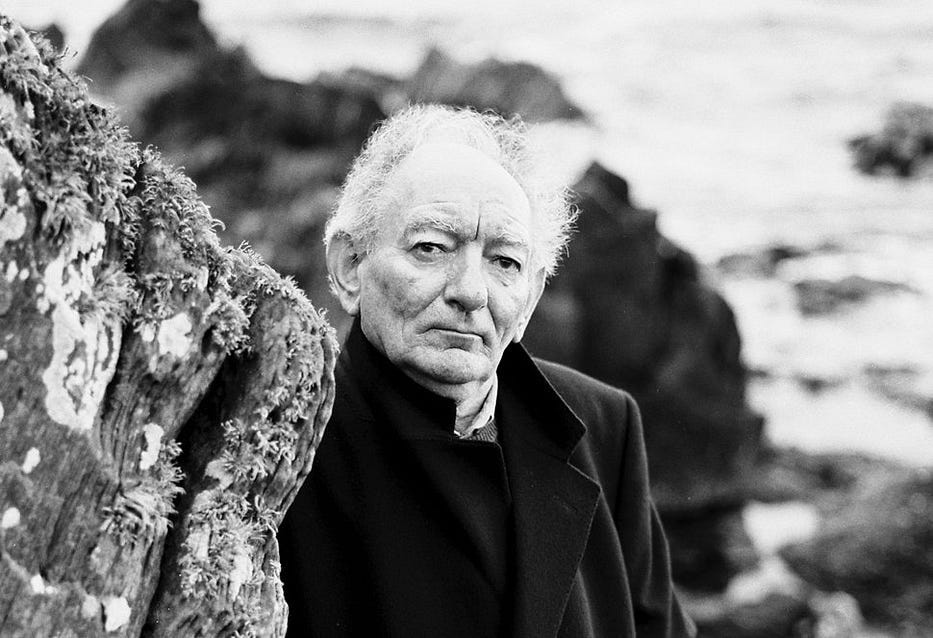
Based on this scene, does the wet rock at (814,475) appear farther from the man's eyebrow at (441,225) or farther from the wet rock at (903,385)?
the man's eyebrow at (441,225)

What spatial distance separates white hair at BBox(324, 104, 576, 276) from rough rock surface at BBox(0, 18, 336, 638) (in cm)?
62

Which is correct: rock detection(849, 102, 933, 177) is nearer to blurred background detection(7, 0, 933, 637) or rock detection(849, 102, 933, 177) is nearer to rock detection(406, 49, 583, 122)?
blurred background detection(7, 0, 933, 637)

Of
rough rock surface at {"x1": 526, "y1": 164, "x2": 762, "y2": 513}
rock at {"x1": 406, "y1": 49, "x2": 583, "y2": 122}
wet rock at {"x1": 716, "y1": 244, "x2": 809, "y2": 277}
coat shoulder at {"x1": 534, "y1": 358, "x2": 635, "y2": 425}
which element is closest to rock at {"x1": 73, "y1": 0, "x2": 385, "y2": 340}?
rock at {"x1": 406, "y1": 49, "x2": 583, "y2": 122}

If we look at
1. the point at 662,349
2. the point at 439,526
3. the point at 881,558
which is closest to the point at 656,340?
the point at 662,349

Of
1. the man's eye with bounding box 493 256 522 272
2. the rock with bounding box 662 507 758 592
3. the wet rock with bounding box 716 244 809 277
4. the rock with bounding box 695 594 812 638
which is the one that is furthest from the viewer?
the wet rock with bounding box 716 244 809 277

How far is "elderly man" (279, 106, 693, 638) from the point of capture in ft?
6.73

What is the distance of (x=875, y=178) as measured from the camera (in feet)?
50.3

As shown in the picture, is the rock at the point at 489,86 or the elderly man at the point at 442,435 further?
the rock at the point at 489,86

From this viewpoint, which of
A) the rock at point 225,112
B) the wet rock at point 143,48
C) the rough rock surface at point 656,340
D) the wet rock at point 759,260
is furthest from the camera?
the wet rock at point 759,260

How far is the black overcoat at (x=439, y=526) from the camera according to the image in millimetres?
2035

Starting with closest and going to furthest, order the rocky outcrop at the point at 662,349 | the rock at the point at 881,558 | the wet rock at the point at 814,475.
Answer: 1. the rock at the point at 881,558
2. the rocky outcrop at the point at 662,349
3. the wet rock at the point at 814,475

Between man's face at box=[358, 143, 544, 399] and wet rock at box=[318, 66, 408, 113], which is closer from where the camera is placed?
man's face at box=[358, 143, 544, 399]

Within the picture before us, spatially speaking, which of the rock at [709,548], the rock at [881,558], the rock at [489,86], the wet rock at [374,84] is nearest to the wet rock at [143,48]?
the wet rock at [374,84]

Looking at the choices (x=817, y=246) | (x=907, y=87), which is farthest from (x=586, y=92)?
(x=907, y=87)
